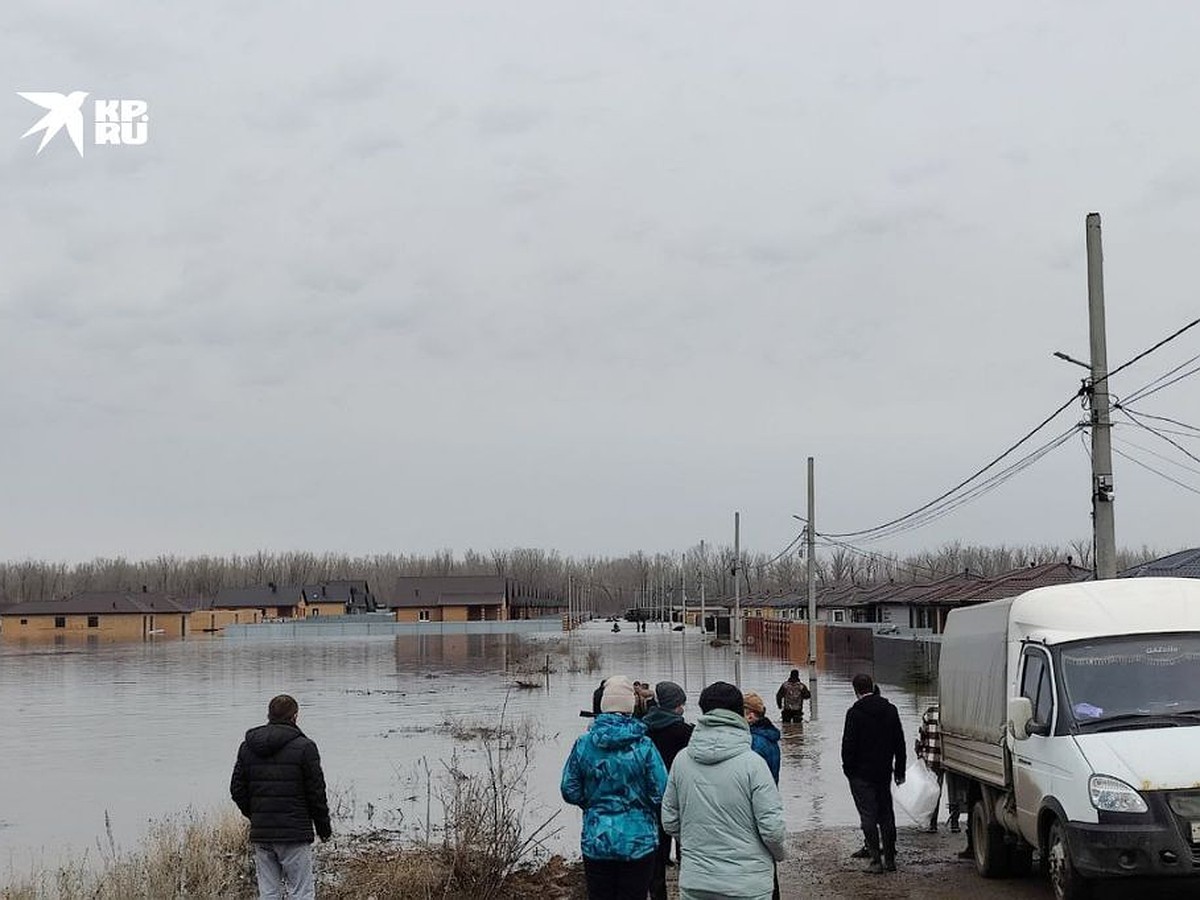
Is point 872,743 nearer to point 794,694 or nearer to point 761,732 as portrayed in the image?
point 761,732

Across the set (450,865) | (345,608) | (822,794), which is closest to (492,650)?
(822,794)

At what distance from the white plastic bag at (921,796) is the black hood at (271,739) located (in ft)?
26.6

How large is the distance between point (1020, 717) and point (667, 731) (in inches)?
102

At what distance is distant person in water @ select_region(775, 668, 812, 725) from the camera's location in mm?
25484

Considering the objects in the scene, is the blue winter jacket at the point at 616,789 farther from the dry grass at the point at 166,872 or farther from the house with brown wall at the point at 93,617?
the house with brown wall at the point at 93,617

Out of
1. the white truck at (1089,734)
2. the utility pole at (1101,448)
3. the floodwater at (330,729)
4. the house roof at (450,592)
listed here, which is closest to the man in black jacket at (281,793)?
the floodwater at (330,729)

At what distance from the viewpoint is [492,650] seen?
70.9 metres

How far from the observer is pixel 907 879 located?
11742mm

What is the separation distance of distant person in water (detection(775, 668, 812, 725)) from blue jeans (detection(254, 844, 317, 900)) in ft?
55.8

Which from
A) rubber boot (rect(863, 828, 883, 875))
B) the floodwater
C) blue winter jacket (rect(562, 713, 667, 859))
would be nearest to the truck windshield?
rubber boot (rect(863, 828, 883, 875))

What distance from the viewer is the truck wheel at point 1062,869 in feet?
29.8

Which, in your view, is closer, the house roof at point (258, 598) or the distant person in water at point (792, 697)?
the distant person in water at point (792, 697)

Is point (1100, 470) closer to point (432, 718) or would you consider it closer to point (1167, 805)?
point (1167, 805)

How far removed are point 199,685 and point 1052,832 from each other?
128 ft
